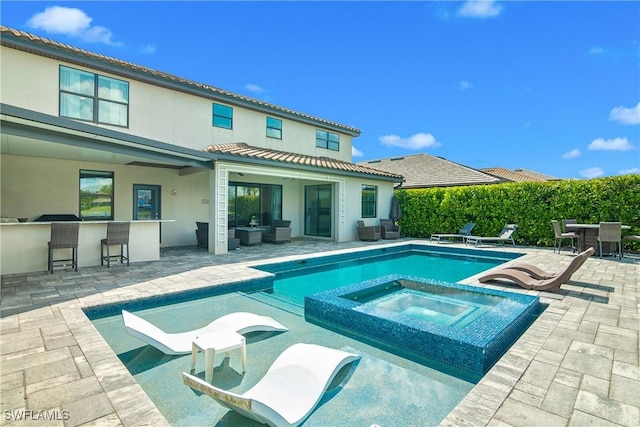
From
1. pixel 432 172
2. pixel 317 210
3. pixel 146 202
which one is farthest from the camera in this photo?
pixel 432 172

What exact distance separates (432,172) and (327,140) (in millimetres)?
8623

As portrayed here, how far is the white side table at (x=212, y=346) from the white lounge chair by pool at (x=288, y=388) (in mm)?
523

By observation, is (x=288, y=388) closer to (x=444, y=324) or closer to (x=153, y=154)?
(x=444, y=324)

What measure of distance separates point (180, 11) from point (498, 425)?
14328mm

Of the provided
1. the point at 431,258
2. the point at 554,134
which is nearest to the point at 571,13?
the point at 431,258

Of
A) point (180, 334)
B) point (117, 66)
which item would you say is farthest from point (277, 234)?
point (180, 334)

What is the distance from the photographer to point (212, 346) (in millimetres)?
3660

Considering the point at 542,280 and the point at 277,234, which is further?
the point at 277,234

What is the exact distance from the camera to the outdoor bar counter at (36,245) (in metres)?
7.55

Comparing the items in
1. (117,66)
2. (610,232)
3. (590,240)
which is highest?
(117,66)

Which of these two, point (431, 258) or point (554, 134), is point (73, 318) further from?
point (554, 134)

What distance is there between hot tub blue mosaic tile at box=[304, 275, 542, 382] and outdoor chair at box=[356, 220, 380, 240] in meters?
8.76

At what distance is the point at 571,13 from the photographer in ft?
39.1

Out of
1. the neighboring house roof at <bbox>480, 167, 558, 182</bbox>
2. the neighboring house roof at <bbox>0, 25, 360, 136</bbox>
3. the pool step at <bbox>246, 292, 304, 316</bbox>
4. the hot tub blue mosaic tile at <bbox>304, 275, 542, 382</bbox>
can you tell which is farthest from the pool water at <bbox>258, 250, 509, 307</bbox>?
the neighboring house roof at <bbox>480, 167, 558, 182</bbox>
